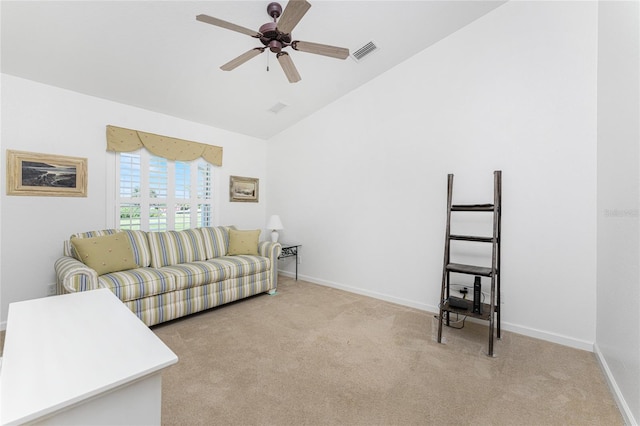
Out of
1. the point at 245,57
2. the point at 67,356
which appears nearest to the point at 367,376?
the point at 67,356

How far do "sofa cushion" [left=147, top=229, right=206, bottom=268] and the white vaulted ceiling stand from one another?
5.33 feet

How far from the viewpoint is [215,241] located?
375 centimetres

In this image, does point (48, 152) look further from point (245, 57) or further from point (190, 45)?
point (245, 57)

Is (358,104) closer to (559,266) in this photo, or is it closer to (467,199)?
(467,199)

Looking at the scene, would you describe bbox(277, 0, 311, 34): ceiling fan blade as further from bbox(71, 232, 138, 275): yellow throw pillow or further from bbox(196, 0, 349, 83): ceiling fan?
bbox(71, 232, 138, 275): yellow throw pillow

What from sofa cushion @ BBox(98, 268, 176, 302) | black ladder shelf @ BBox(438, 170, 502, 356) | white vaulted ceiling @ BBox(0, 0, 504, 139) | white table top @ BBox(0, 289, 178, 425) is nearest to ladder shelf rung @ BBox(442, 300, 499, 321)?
black ladder shelf @ BBox(438, 170, 502, 356)

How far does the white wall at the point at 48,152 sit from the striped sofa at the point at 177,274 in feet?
Answer: 0.78

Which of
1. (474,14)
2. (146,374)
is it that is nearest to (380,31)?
(474,14)

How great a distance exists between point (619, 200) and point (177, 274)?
11.9ft

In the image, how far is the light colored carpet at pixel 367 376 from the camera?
5.17 ft

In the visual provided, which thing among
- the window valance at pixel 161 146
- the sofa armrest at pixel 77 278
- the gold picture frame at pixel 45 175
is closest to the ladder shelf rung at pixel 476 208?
the sofa armrest at pixel 77 278

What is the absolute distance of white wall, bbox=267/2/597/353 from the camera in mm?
2361

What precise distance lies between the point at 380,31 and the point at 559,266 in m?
2.76

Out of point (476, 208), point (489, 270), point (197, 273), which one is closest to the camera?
point (489, 270)
